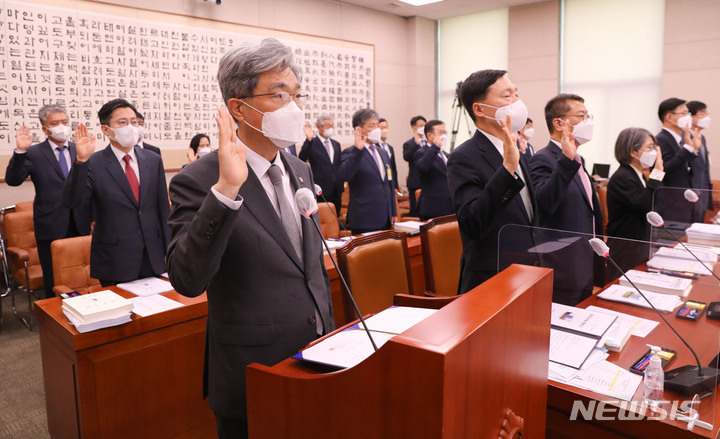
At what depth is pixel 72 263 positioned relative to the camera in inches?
109

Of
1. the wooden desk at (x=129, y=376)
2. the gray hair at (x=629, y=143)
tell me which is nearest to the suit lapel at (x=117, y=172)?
the wooden desk at (x=129, y=376)

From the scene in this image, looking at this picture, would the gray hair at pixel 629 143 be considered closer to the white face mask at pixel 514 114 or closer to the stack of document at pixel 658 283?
the white face mask at pixel 514 114

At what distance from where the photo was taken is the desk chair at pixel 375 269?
209 cm

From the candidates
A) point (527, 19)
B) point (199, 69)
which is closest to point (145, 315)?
point (199, 69)

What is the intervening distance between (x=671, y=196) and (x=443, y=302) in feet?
8.26

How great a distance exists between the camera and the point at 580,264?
1.59m

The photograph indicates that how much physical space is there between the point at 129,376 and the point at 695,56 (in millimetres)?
7776

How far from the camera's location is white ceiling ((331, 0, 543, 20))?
792cm

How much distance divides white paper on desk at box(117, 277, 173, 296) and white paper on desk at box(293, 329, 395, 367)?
158cm

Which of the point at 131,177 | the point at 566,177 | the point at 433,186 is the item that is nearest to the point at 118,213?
the point at 131,177

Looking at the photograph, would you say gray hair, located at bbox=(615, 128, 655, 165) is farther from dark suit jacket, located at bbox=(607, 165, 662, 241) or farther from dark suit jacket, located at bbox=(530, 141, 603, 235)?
dark suit jacket, located at bbox=(530, 141, 603, 235)

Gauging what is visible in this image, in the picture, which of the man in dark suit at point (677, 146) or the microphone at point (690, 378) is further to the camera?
the man in dark suit at point (677, 146)

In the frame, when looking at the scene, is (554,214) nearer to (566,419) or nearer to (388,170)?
(566,419)

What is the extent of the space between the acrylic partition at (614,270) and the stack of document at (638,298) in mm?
16
